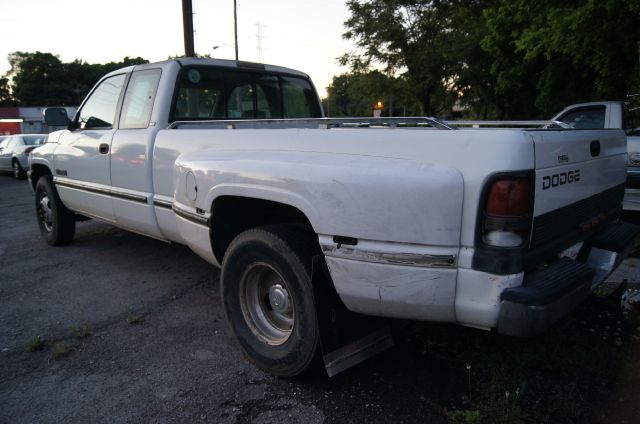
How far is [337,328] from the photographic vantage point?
8.32ft

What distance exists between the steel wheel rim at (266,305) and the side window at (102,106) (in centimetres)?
254

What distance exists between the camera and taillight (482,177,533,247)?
1.96 m

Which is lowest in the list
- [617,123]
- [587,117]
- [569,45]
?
[617,123]

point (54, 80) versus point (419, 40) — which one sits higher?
point (54, 80)

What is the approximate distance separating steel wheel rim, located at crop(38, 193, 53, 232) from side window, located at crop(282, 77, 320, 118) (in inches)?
124

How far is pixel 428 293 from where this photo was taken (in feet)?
6.98

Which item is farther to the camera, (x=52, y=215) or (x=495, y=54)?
(x=495, y=54)

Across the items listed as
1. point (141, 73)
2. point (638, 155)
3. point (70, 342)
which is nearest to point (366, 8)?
point (638, 155)

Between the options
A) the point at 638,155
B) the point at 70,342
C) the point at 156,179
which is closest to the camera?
the point at 70,342

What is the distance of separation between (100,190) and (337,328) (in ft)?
10.2

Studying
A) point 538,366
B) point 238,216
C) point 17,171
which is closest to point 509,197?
point 538,366

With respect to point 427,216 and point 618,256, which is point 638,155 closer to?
point 618,256

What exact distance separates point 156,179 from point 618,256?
3.26m

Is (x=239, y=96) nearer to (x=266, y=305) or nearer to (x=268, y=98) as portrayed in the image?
(x=268, y=98)
